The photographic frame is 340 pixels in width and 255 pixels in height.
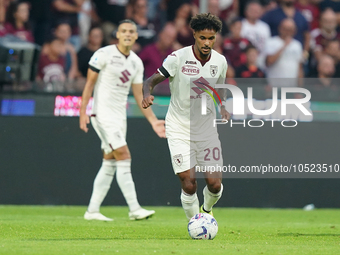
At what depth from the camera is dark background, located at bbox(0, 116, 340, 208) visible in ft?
37.2

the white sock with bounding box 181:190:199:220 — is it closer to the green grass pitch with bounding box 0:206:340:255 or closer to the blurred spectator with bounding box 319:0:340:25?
the green grass pitch with bounding box 0:206:340:255

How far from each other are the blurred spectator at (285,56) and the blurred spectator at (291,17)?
59 cm

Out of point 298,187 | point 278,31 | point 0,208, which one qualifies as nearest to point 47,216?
point 0,208

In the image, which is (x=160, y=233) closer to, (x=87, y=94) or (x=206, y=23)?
(x=206, y=23)

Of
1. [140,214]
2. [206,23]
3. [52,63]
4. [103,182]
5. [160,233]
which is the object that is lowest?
[140,214]

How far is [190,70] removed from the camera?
7457 millimetres

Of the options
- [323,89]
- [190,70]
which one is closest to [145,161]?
[323,89]

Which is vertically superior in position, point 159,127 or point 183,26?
point 183,26

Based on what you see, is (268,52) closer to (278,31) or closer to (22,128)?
(278,31)

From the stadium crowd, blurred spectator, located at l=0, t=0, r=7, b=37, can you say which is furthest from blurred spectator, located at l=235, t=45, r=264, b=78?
blurred spectator, located at l=0, t=0, r=7, b=37

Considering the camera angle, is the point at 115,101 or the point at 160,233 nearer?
the point at 160,233

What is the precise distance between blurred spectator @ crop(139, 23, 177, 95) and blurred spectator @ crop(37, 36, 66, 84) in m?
1.49

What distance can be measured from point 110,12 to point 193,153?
22.2 ft

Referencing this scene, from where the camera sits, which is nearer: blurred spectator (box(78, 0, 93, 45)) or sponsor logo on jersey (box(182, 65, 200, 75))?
sponsor logo on jersey (box(182, 65, 200, 75))
